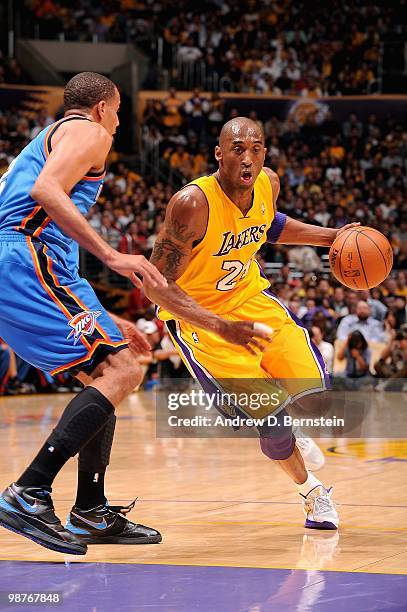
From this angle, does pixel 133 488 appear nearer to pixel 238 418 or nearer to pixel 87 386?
pixel 238 418

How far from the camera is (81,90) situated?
427cm

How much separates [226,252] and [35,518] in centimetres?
175

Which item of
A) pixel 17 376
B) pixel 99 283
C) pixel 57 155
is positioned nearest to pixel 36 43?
pixel 99 283

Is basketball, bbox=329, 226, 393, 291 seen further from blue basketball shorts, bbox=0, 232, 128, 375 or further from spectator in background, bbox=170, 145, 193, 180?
spectator in background, bbox=170, 145, 193, 180

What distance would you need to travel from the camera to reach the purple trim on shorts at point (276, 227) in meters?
5.48

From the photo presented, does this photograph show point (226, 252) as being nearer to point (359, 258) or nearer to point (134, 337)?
point (359, 258)

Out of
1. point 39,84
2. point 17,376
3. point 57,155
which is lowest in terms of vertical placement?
point 17,376

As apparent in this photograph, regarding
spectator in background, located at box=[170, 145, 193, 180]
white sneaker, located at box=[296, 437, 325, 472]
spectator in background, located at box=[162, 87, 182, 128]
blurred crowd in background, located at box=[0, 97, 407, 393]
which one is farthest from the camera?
spectator in background, located at box=[162, 87, 182, 128]

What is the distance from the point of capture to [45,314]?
3.98m

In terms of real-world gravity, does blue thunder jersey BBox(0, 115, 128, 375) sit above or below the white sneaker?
above

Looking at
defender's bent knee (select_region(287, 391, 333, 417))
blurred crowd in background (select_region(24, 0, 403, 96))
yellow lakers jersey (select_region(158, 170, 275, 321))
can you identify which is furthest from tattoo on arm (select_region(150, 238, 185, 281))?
blurred crowd in background (select_region(24, 0, 403, 96))

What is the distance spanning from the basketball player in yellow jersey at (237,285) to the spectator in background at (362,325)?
799 cm

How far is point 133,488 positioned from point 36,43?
17584 millimetres

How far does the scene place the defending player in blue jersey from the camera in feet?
12.9
